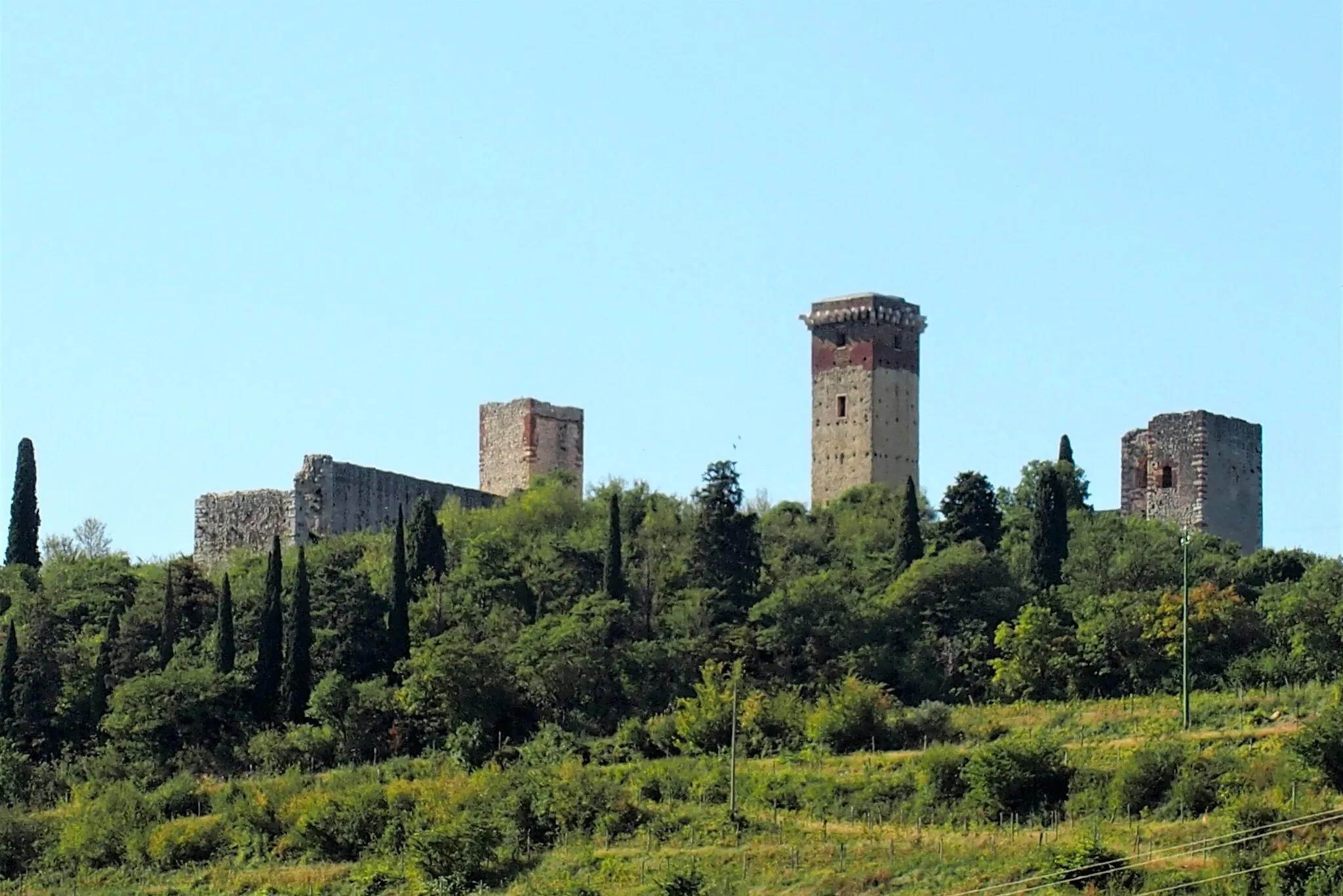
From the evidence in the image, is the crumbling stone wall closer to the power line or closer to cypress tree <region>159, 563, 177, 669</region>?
cypress tree <region>159, 563, 177, 669</region>

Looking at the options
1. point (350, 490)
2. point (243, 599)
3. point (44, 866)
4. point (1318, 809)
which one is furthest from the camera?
point (350, 490)

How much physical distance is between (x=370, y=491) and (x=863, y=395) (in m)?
11.0

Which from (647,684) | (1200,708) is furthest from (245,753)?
(1200,708)

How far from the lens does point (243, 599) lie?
217 feet

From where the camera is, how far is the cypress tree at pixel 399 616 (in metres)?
63.5

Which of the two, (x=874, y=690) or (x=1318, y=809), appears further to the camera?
(x=874, y=690)

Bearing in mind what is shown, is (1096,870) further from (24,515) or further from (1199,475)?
(24,515)

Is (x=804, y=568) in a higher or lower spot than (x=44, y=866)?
higher

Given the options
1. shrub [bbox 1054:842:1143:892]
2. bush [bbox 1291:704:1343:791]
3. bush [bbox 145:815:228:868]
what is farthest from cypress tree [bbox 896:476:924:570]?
shrub [bbox 1054:842:1143:892]

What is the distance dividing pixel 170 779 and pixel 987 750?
15.3m

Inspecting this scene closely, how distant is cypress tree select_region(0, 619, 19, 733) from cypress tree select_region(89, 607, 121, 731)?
57.6 inches

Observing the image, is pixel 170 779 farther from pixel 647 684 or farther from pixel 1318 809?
pixel 1318 809

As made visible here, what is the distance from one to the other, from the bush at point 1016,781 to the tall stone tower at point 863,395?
20.7m

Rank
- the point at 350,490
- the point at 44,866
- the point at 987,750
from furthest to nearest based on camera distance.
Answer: the point at 350,490 → the point at 44,866 → the point at 987,750
